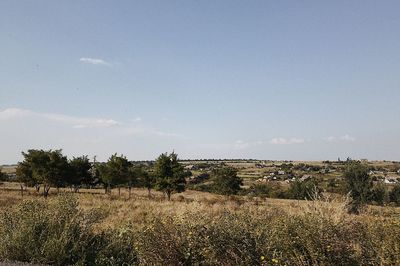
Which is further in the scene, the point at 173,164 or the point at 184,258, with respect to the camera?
the point at 173,164

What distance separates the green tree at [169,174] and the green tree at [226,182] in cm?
959

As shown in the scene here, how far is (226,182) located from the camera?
5778 cm

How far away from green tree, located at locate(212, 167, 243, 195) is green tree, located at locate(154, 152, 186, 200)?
9586 mm

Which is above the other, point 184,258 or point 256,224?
point 256,224

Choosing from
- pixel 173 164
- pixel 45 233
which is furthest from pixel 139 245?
pixel 173 164

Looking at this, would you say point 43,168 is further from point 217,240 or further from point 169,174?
point 217,240

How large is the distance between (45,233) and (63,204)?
3.58ft

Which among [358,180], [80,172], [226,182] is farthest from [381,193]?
[80,172]

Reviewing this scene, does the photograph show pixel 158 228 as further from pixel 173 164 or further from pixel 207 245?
pixel 173 164

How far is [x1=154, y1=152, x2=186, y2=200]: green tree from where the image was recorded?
→ 49406 mm

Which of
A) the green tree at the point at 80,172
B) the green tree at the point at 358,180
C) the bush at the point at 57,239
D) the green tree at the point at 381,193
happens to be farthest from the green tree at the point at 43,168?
the bush at the point at 57,239

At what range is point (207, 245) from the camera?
653cm

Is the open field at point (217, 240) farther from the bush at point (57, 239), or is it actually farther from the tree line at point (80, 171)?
the tree line at point (80, 171)

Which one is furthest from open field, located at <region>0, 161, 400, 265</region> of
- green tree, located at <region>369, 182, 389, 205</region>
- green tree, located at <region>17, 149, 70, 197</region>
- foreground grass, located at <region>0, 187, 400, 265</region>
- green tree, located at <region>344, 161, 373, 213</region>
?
green tree, located at <region>17, 149, 70, 197</region>
